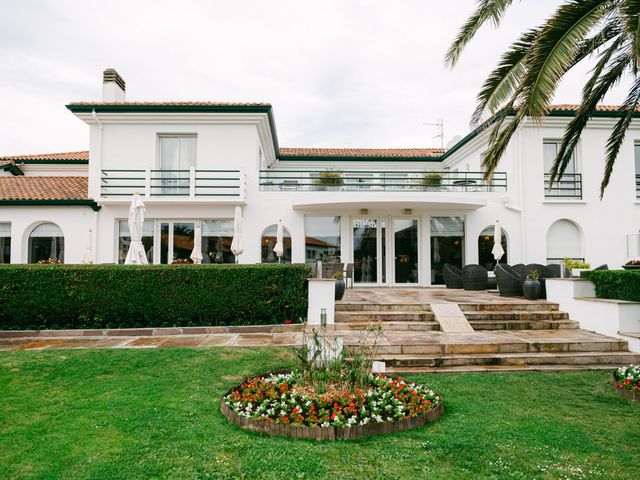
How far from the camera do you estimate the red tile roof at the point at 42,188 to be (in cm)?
1413

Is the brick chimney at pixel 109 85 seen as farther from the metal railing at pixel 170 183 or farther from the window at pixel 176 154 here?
the metal railing at pixel 170 183

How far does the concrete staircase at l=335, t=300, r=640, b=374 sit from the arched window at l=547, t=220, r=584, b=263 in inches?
255

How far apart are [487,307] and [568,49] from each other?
5.73 m

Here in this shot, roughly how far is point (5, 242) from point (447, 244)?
15.7 meters

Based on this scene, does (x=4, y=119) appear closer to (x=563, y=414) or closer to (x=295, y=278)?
(x=295, y=278)

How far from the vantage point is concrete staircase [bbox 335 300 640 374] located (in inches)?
263

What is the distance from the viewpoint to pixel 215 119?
48.4ft

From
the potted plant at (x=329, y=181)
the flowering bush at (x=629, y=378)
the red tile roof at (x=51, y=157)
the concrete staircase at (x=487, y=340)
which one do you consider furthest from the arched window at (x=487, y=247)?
the red tile roof at (x=51, y=157)

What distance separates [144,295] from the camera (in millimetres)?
9219

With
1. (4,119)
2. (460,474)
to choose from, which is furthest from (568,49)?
(4,119)

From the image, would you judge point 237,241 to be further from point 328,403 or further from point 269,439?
point 269,439

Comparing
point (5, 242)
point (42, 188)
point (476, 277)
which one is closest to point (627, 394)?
point (476, 277)

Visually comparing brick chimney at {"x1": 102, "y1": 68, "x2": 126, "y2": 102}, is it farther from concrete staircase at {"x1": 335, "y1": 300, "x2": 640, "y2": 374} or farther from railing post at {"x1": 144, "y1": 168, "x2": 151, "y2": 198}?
concrete staircase at {"x1": 335, "y1": 300, "x2": 640, "y2": 374}

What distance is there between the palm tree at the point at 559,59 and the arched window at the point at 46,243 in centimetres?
1361
